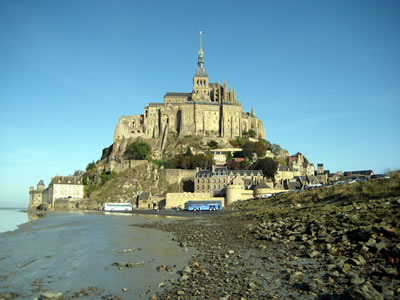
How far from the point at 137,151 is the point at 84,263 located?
65010 mm

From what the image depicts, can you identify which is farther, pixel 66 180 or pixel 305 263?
pixel 66 180

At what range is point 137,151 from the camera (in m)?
80.7

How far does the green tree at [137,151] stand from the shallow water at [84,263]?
55.2 meters

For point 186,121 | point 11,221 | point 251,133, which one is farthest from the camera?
point 251,133

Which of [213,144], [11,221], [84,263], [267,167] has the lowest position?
[11,221]

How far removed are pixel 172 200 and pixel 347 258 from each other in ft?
164

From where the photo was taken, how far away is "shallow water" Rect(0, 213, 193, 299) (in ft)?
40.8

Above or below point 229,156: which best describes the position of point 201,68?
above

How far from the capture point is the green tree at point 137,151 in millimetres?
80562

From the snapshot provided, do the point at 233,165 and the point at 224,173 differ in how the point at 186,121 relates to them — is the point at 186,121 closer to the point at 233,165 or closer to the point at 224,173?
the point at 233,165

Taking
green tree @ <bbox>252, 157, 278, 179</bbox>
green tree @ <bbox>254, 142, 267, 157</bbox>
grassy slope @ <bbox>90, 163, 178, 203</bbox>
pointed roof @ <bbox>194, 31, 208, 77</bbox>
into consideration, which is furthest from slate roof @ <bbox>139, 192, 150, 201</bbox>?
pointed roof @ <bbox>194, 31, 208, 77</bbox>

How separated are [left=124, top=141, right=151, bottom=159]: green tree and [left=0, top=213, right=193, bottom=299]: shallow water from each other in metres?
55.2

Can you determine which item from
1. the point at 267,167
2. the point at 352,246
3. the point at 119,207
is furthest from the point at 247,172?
the point at 352,246

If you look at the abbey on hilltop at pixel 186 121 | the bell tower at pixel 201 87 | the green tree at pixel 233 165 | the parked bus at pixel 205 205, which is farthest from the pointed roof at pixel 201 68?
the parked bus at pixel 205 205
